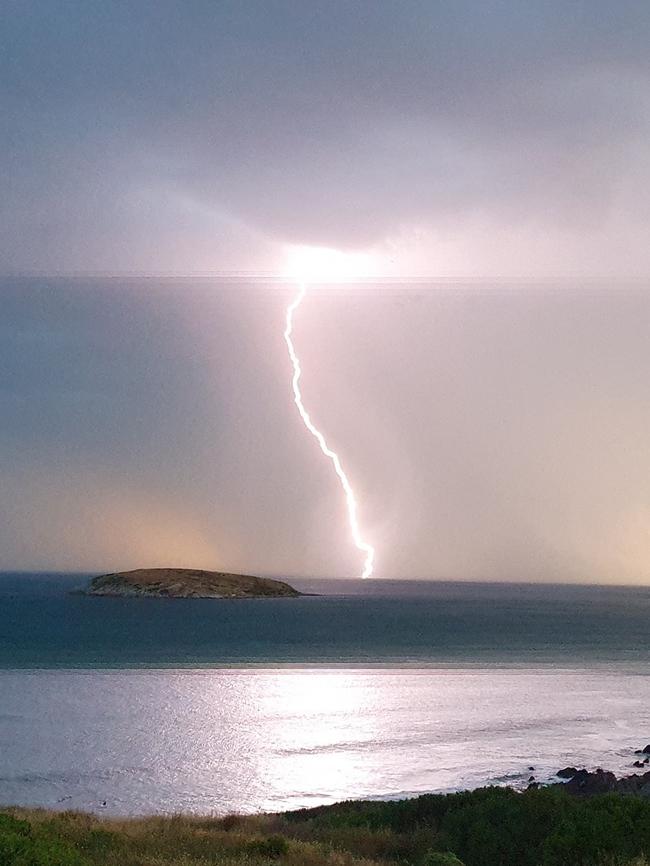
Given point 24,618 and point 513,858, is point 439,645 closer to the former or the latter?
point 24,618

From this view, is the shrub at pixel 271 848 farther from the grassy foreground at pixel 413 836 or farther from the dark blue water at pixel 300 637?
the dark blue water at pixel 300 637

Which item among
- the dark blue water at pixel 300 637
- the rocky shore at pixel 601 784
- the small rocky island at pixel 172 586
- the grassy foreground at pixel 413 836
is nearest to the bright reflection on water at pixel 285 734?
the rocky shore at pixel 601 784

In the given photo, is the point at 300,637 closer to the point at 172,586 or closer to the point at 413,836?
the point at 413,836

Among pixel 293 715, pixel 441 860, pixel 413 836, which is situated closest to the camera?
pixel 441 860

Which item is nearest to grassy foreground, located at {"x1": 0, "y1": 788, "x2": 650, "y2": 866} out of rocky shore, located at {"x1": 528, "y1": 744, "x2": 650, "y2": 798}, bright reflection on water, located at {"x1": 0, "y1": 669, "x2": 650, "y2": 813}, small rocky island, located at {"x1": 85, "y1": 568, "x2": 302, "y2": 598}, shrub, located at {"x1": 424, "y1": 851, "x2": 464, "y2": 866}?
shrub, located at {"x1": 424, "y1": 851, "x2": 464, "y2": 866}

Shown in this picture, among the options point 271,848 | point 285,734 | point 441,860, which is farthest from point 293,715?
point 441,860

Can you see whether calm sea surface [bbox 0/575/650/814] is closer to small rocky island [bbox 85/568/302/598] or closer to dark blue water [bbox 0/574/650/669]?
dark blue water [bbox 0/574/650/669]

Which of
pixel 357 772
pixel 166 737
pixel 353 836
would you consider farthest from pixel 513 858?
pixel 166 737

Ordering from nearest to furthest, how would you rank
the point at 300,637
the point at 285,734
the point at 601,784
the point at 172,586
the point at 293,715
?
the point at 601,784 → the point at 285,734 → the point at 293,715 → the point at 300,637 → the point at 172,586

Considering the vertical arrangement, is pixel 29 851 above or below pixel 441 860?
above

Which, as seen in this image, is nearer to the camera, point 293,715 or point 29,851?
point 29,851
